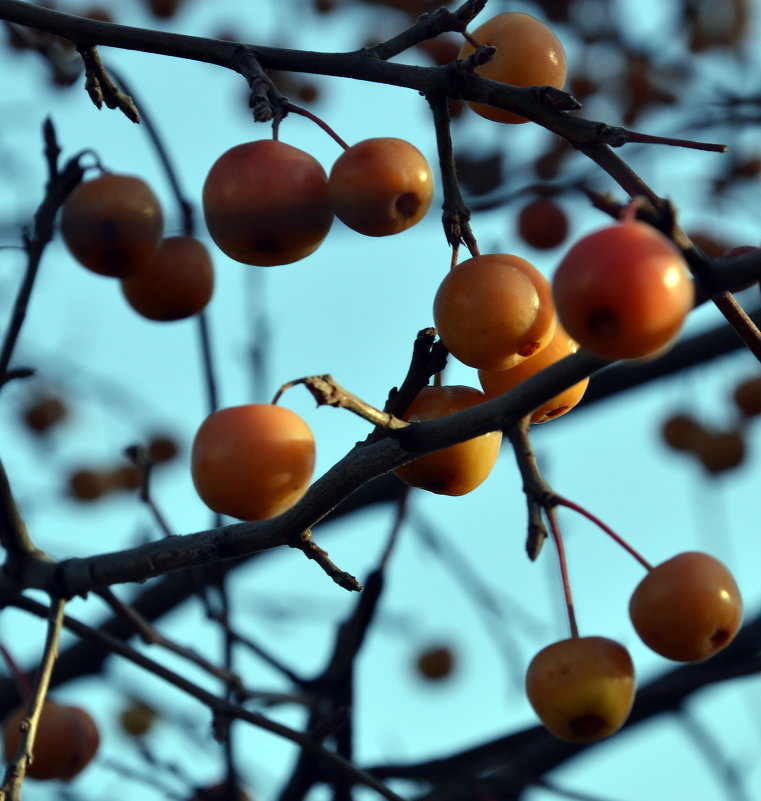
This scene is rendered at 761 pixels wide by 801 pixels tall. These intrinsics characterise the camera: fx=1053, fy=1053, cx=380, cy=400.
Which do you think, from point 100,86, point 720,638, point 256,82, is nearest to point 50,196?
point 100,86

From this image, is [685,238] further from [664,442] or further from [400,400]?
[664,442]

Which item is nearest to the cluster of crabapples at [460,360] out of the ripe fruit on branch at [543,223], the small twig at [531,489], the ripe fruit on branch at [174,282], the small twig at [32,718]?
the small twig at [531,489]

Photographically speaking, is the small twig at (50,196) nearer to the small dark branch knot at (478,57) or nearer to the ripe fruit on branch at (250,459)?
the ripe fruit on branch at (250,459)

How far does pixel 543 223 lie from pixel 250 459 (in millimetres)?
2883

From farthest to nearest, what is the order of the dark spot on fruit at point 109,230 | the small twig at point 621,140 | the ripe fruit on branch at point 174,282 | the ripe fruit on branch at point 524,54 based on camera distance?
the ripe fruit on branch at point 174,282, the dark spot on fruit at point 109,230, the ripe fruit on branch at point 524,54, the small twig at point 621,140

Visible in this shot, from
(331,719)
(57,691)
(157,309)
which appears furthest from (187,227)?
(57,691)

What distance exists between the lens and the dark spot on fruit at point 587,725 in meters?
1.38

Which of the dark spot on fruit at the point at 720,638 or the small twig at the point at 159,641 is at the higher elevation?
the small twig at the point at 159,641

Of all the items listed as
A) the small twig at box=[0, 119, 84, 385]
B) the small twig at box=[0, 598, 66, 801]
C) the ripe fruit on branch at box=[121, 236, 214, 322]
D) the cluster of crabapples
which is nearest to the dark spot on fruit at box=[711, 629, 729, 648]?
the cluster of crabapples

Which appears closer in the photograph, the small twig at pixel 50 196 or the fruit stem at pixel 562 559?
the fruit stem at pixel 562 559

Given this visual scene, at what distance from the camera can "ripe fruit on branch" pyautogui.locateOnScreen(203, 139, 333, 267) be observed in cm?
142

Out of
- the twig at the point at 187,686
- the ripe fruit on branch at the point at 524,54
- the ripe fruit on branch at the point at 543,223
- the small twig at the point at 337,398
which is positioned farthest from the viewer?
the ripe fruit on branch at the point at 543,223

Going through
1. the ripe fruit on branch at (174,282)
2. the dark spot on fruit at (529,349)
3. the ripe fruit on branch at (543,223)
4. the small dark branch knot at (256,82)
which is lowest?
the dark spot on fruit at (529,349)

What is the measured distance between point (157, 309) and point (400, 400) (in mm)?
822
